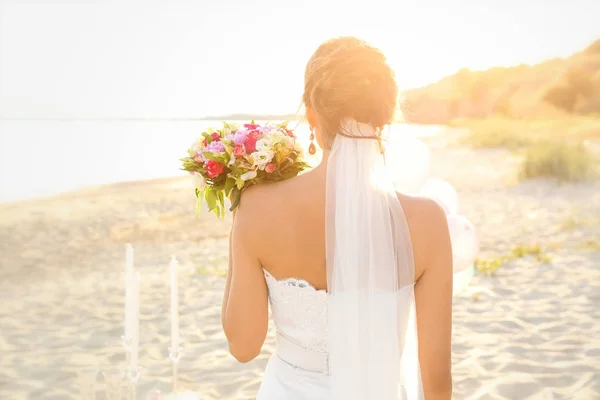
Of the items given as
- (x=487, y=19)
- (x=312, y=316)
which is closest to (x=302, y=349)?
(x=312, y=316)

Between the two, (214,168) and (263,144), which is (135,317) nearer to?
(214,168)

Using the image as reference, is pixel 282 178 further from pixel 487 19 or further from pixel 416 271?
pixel 487 19

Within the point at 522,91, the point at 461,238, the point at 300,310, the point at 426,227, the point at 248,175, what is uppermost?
the point at 522,91

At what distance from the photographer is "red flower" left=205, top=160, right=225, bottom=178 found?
5.66 ft

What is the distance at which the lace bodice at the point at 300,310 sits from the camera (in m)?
1.61

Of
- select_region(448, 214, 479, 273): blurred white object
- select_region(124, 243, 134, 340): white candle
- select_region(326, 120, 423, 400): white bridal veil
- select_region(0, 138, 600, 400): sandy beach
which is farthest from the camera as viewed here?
select_region(0, 138, 600, 400): sandy beach

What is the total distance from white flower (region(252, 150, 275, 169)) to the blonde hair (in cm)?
20

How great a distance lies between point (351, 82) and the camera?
146 centimetres

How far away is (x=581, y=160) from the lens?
46.8ft

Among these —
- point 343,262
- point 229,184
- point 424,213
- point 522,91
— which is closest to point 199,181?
point 229,184

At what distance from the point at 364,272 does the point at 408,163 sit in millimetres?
1778

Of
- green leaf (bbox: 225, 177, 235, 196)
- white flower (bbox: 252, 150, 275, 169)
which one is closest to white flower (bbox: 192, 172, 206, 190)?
green leaf (bbox: 225, 177, 235, 196)

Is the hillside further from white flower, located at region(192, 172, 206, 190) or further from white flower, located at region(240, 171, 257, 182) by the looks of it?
white flower, located at region(240, 171, 257, 182)

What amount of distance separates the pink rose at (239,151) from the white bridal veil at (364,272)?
0.88ft
